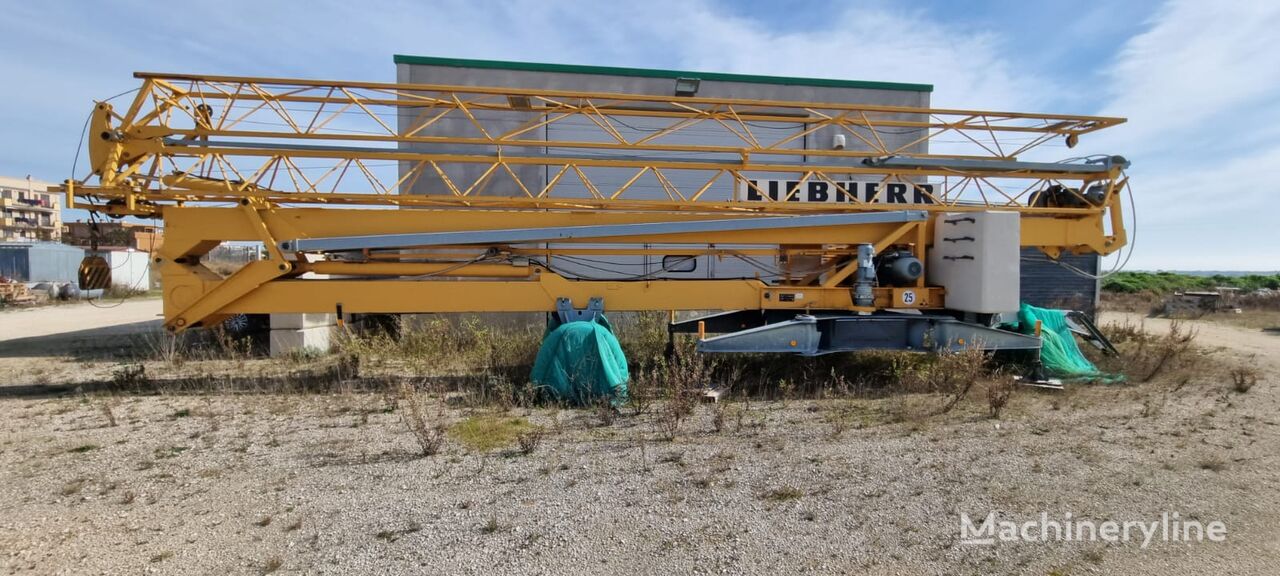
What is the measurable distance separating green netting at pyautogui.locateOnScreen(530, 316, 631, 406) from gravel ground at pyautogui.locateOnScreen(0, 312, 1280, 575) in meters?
0.35

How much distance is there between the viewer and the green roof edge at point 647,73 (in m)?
13.2

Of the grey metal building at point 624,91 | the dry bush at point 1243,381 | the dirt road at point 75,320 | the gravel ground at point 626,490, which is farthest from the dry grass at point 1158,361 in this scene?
the dirt road at point 75,320

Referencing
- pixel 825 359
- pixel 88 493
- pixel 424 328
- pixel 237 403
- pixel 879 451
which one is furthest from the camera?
pixel 424 328

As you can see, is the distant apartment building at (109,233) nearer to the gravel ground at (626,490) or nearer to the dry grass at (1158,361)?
the gravel ground at (626,490)

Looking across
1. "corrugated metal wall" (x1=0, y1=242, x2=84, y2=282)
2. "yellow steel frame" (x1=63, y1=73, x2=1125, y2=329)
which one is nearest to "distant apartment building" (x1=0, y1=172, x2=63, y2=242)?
"corrugated metal wall" (x1=0, y1=242, x2=84, y2=282)

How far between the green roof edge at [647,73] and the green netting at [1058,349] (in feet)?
25.4

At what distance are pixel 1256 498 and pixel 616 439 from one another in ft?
15.1

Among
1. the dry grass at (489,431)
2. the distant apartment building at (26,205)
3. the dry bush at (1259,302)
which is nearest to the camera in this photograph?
the dry grass at (489,431)

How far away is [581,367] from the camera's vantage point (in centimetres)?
650

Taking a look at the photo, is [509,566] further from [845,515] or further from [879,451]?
[879,451]

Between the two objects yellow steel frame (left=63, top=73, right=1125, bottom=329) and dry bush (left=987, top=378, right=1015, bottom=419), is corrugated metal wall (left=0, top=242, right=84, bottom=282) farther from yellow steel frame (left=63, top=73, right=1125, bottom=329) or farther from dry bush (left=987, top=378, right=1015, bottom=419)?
dry bush (left=987, top=378, right=1015, bottom=419)

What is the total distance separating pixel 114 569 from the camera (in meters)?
3.20

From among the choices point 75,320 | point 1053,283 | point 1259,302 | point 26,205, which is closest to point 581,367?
point 1053,283

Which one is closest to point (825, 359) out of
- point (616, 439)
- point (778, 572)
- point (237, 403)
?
point (616, 439)
